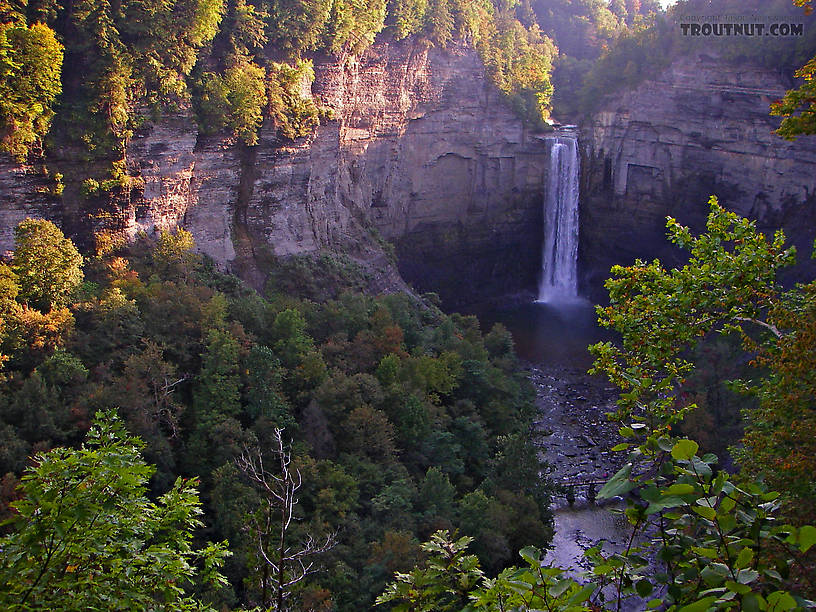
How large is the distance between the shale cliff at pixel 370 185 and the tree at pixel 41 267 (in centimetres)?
201

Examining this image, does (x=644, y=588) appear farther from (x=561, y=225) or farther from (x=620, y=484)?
(x=561, y=225)

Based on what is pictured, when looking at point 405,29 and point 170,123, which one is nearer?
point 170,123

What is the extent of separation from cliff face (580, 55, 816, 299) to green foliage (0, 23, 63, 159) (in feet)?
123

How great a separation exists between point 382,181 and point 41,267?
25.4 metres

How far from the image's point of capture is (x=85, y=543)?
6395 millimetres

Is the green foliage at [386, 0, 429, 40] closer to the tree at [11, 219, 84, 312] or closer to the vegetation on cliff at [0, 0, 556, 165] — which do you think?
the vegetation on cliff at [0, 0, 556, 165]

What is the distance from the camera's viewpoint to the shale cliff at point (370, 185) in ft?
94.1

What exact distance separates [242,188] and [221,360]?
1236 centimetres

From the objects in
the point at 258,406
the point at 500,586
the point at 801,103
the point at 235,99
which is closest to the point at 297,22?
the point at 235,99

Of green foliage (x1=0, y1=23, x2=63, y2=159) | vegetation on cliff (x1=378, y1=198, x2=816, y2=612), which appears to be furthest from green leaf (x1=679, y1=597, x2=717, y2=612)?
green foliage (x1=0, y1=23, x2=63, y2=159)

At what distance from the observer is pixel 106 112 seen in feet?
86.1

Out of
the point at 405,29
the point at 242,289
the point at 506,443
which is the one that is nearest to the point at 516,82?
the point at 405,29

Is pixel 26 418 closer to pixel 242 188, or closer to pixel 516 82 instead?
pixel 242 188

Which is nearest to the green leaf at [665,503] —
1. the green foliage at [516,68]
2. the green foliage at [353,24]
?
the green foliage at [353,24]
